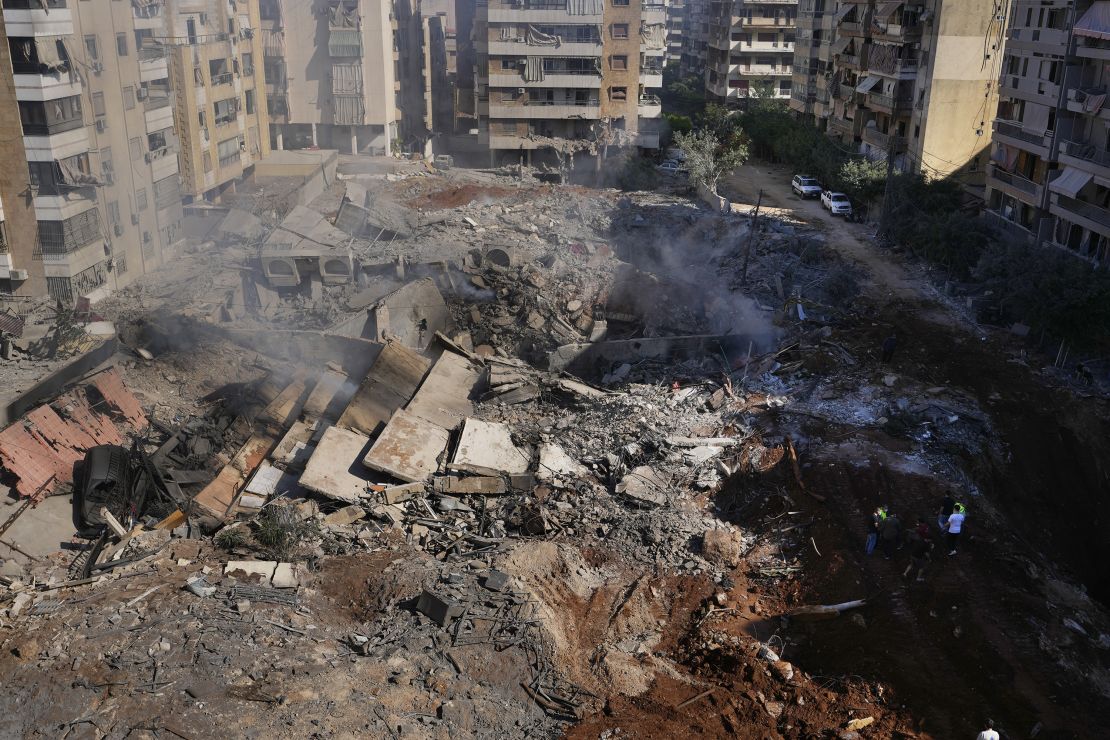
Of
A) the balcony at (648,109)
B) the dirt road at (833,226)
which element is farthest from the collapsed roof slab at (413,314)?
the balcony at (648,109)

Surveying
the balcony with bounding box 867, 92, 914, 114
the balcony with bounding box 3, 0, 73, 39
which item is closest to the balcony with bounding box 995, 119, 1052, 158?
the balcony with bounding box 867, 92, 914, 114

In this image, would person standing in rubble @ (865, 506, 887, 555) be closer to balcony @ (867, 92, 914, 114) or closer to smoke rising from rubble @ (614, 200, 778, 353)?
smoke rising from rubble @ (614, 200, 778, 353)

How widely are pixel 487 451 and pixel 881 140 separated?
112 ft

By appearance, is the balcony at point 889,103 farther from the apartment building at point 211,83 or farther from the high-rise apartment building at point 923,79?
the apartment building at point 211,83

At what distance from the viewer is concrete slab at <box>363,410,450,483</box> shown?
59.2 ft

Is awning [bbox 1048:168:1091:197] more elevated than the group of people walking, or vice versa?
awning [bbox 1048:168:1091:197]

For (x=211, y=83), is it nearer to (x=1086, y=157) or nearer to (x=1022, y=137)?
(x=1022, y=137)

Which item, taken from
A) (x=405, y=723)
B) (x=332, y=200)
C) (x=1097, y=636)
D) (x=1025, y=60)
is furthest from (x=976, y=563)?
(x=332, y=200)

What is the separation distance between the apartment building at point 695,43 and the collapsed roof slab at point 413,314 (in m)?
64.3

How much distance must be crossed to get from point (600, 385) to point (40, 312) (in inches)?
650

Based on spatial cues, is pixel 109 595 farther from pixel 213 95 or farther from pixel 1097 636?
pixel 213 95

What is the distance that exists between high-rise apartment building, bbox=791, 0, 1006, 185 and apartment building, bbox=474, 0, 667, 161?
1099 centimetres

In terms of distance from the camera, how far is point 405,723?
12.1 meters

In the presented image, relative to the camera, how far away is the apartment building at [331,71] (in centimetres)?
5109
